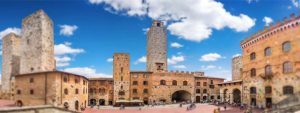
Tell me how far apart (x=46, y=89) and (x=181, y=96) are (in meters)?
37.3

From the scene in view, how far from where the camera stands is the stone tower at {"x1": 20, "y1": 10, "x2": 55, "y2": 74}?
141 ft

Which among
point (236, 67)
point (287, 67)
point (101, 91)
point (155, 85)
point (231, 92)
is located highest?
point (236, 67)

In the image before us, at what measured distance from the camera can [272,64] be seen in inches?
1367

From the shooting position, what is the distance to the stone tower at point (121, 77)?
56312 mm

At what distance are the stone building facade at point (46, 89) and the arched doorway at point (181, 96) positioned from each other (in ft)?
101

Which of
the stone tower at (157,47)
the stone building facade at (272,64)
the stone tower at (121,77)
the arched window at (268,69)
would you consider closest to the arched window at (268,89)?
the stone building facade at (272,64)

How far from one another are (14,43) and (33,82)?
19.3 m

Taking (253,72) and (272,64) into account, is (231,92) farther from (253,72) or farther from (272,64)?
→ (272,64)

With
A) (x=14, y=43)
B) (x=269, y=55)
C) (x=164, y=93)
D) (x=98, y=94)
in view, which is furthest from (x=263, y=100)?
(x=14, y=43)

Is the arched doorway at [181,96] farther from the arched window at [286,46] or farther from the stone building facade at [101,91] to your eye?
the arched window at [286,46]

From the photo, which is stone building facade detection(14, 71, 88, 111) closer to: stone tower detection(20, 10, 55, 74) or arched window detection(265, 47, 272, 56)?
stone tower detection(20, 10, 55, 74)

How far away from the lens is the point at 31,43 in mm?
43812

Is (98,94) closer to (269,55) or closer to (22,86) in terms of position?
(22,86)

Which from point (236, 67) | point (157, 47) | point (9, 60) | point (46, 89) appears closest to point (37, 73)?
point (46, 89)
